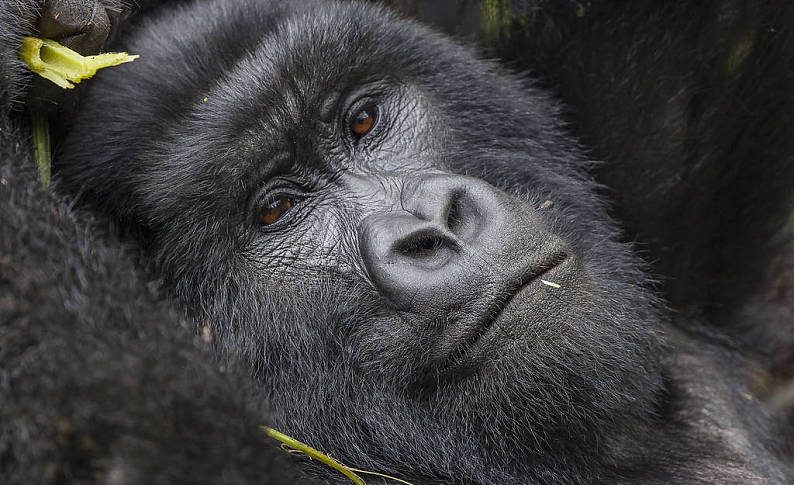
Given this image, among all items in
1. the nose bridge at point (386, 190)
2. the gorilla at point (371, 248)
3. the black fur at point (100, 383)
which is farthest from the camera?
the nose bridge at point (386, 190)

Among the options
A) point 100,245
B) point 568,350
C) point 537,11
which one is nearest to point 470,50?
point 537,11

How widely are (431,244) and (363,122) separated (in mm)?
616

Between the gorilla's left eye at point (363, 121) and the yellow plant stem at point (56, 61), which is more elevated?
the yellow plant stem at point (56, 61)

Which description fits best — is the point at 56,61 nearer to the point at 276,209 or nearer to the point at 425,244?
the point at 276,209

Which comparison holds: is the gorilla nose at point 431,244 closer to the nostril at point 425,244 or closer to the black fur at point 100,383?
the nostril at point 425,244

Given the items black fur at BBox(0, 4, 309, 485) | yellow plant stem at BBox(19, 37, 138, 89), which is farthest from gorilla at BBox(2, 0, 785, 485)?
yellow plant stem at BBox(19, 37, 138, 89)

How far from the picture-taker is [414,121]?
2.55 metres

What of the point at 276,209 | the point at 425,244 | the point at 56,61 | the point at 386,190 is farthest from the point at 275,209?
the point at 56,61

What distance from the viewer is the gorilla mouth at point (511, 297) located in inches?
79.7

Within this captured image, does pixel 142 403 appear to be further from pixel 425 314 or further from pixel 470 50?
pixel 470 50

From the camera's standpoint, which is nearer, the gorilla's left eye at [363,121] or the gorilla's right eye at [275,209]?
the gorilla's right eye at [275,209]

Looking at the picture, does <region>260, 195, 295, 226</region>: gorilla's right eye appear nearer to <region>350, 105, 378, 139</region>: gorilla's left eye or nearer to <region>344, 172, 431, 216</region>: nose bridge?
<region>344, 172, 431, 216</region>: nose bridge

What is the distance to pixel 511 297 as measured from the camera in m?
2.03

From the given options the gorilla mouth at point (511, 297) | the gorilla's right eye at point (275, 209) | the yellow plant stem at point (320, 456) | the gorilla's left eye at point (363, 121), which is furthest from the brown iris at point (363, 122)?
the yellow plant stem at point (320, 456)
